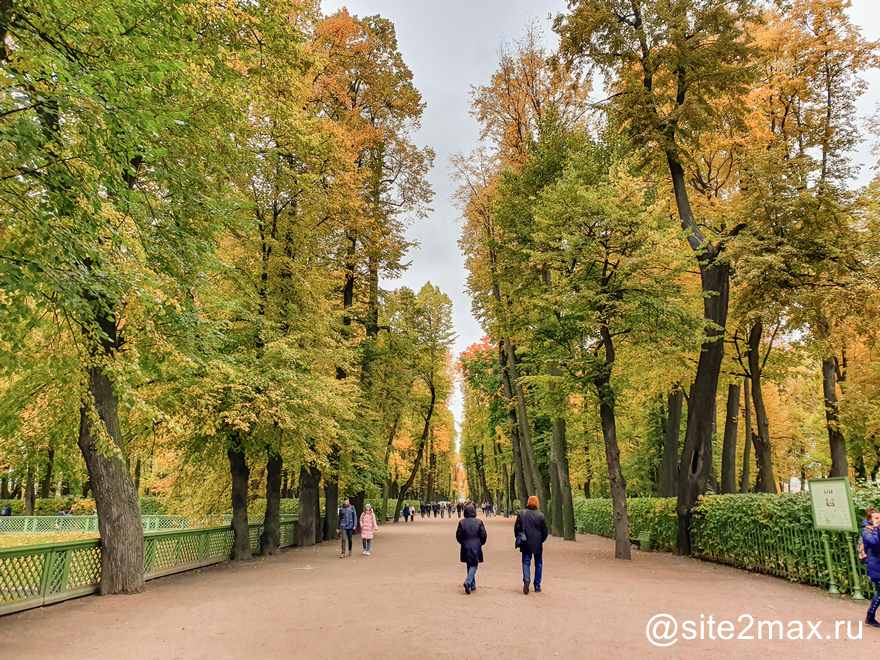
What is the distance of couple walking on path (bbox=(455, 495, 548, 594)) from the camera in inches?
377

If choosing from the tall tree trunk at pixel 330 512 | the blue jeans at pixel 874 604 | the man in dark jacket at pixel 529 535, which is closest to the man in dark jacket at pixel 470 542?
the man in dark jacket at pixel 529 535

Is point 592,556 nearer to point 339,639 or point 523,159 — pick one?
point 339,639

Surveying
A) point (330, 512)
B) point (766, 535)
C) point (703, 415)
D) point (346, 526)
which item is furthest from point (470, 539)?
point (330, 512)

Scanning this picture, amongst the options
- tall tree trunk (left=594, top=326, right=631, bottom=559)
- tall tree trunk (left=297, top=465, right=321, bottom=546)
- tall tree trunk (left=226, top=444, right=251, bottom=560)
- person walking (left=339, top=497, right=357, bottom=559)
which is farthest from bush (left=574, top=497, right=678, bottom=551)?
tall tree trunk (left=226, top=444, right=251, bottom=560)

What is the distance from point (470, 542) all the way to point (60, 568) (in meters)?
7.30

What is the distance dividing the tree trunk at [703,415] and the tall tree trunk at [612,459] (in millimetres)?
2085

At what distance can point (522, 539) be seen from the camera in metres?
9.60

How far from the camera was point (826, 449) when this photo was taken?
34.3 metres

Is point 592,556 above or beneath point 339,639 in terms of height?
beneath

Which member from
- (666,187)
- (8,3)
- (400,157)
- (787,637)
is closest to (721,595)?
(787,637)

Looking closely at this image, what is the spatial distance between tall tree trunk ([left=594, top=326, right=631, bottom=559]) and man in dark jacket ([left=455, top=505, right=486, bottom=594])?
21.1 feet

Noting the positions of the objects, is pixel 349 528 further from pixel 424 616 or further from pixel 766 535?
pixel 766 535

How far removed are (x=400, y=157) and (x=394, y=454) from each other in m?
24.5

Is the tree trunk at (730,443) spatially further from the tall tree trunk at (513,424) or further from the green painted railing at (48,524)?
the green painted railing at (48,524)
